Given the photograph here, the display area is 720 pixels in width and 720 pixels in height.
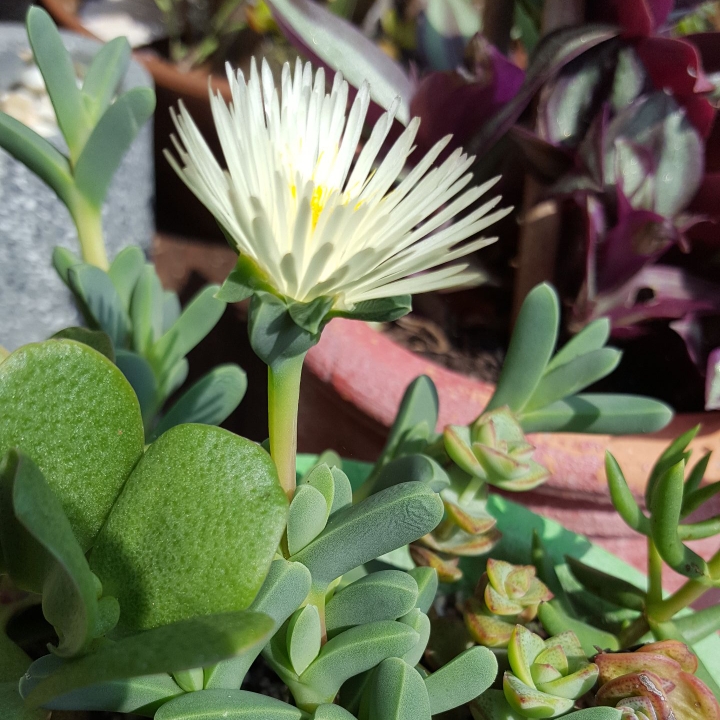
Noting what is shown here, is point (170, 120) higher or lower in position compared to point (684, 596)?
lower

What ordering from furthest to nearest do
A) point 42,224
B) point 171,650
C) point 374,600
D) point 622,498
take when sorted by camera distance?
point 42,224 → point 622,498 → point 374,600 → point 171,650

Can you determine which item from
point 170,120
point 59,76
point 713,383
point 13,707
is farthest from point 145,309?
point 170,120

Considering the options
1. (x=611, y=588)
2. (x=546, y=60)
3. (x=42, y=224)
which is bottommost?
(x=42, y=224)

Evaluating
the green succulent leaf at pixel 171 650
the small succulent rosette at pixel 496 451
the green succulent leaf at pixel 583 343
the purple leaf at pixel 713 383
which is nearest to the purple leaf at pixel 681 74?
the purple leaf at pixel 713 383

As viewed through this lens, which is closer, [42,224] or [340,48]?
[340,48]

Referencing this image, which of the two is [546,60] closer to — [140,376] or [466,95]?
[466,95]

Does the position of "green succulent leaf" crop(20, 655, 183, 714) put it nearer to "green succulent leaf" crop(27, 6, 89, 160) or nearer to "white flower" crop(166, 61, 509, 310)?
"white flower" crop(166, 61, 509, 310)

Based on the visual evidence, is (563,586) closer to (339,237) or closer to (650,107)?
(339,237)
